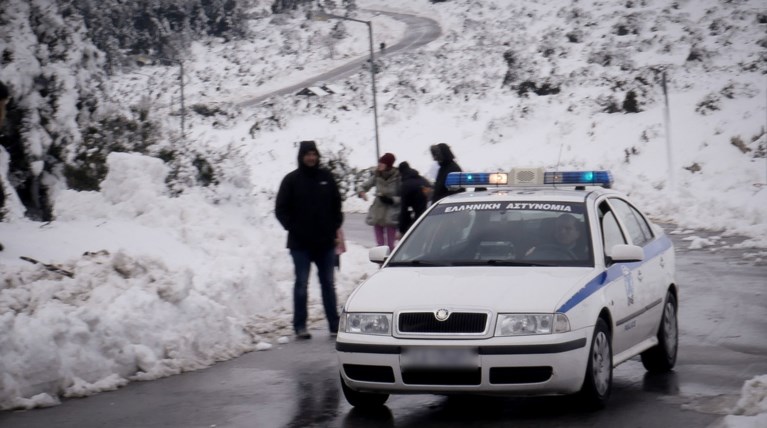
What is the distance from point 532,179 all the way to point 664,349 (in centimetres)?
169

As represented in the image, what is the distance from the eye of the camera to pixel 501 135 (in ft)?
146

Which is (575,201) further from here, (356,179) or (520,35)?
(520,35)

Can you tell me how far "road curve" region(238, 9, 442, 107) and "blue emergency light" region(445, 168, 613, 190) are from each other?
2120 inches

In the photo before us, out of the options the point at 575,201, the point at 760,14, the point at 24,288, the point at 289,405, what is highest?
the point at 760,14

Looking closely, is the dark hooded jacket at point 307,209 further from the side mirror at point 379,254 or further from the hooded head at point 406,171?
the side mirror at point 379,254

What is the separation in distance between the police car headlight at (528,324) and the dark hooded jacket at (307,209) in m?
4.54

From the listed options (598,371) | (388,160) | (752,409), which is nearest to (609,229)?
(598,371)

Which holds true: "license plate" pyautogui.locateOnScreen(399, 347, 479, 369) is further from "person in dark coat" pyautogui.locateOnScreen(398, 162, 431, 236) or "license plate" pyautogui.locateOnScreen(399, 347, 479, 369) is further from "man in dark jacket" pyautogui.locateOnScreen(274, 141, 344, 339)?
"person in dark coat" pyautogui.locateOnScreen(398, 162, 431, 236)

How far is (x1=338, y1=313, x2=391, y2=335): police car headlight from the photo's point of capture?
704 centimetres

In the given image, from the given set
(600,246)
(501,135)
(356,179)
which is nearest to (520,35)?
(501,135)

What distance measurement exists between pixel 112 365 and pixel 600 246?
3989 millimetres

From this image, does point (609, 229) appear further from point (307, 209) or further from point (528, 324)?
point (307, 209)

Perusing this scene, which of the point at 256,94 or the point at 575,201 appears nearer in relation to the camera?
the point at 575,201

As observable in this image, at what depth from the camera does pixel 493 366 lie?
22.1 feet
